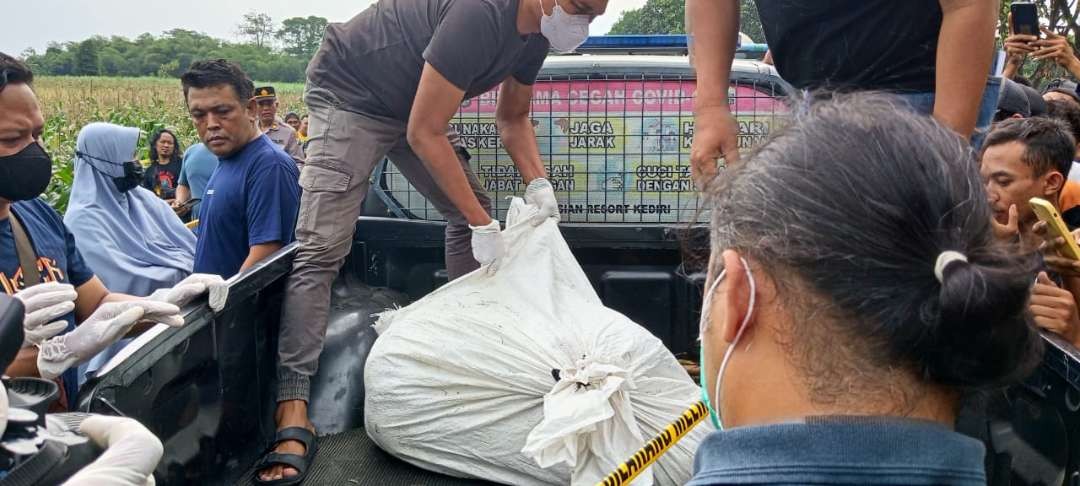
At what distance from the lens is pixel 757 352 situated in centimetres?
101

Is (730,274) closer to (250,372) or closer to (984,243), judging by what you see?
(984,243)

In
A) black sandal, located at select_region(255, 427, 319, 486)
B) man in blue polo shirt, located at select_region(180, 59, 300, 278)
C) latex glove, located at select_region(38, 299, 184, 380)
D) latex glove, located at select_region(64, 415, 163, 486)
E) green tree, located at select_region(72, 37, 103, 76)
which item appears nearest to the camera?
latex glove, located at select_region(64, 415, 163, 486)

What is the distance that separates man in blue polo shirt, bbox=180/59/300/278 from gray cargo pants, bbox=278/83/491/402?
0.32 meters

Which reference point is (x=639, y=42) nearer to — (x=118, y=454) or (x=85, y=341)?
(x=85, y=341)

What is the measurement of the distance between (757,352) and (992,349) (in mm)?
240

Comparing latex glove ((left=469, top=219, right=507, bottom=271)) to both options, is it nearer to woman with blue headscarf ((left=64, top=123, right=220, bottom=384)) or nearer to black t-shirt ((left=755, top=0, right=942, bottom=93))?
black t-shirt ((left=755, top=0, right=942, bottom=93))

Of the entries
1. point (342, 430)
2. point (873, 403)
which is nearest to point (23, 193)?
point (342, 430)

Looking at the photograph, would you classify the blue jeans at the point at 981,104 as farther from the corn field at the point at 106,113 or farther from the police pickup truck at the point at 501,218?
the corn field at the point at 106,113

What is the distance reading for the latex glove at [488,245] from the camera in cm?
283

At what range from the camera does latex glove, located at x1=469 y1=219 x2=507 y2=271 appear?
2.83m

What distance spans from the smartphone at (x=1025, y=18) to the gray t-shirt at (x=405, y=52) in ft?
8.21

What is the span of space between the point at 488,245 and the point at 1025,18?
119 inches

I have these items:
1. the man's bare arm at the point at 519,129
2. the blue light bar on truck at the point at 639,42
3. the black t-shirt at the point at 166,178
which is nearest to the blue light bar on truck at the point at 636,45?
the blue light bar on truck at the point at 639,42

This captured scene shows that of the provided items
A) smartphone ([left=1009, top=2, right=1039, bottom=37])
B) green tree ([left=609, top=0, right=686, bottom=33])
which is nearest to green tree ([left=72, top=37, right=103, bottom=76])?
green tree ([left=609, top=0, right=686, bottom=33])
